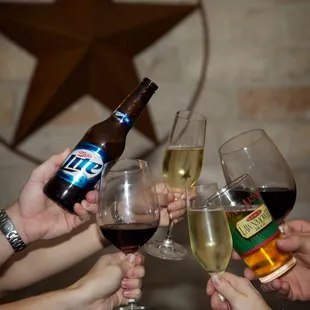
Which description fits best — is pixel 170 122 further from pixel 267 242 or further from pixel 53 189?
pixel 267 242

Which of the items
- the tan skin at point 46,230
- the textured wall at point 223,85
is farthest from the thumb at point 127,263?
the textured wall at point 223,85

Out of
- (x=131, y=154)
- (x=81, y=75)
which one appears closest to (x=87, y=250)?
(x=131, y=154)

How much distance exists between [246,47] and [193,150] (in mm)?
583

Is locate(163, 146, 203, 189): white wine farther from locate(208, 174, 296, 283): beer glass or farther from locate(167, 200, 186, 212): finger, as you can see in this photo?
locate(208, 174, 296, 283): beer glass

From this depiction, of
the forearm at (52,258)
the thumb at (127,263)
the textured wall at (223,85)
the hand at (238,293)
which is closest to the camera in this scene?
the hand at (238,293)

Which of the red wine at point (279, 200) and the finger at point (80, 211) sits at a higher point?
the finger at point (80, 211)

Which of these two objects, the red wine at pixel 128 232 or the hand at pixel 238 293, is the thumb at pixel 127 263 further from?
the hand at pixel 238 293

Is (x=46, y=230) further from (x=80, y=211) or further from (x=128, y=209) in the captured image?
(x=128, y=209)

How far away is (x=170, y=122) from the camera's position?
4.99 ft

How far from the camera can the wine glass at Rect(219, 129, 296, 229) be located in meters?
0.96

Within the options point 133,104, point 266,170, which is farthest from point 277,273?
point 133,104

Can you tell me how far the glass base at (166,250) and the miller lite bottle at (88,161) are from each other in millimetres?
207

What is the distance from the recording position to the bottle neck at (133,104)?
101 cm

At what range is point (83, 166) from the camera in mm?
923
